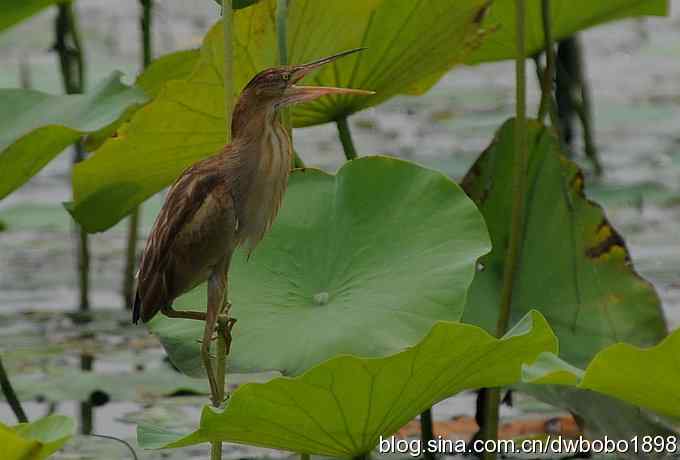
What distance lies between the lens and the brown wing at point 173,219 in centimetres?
188

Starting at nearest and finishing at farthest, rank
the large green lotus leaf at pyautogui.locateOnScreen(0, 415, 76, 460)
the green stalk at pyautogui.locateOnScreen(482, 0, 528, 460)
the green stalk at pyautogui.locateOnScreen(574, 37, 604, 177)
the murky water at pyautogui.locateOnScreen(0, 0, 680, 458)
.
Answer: the large green lotus leaf at pyautogui.locateOnScreen(0, 415, 76, 460)
the green stalk at pyautogui.locateOnScreen(482, 0, 528, 460)
the murky water at pyautogui.locateOnScreen(0, 0, 680, 458)
the green stalk at pyautogui.locateOnScreen(574, 37, 604, 177)

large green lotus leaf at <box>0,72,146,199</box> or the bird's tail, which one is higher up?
large green lotus leaf at <box>0,72,146,199</box>

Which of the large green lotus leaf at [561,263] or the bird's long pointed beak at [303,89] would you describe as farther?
the large green lotus leaf at [561,263]

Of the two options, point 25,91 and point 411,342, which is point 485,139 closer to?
point 25,91

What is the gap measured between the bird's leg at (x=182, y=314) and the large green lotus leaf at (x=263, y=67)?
0.37 metres

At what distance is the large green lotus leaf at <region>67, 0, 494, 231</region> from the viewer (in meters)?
2.16

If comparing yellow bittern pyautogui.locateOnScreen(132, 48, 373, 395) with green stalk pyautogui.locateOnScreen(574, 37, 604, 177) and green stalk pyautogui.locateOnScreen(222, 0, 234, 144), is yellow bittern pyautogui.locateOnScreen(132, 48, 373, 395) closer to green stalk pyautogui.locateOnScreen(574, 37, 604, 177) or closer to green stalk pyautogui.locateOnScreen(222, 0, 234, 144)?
green stalk pyautogui.locateOnScreen(222, 0, 234, 144)

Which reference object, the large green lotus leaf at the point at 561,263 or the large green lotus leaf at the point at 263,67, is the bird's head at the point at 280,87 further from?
the large green lotus leaf at the point at 561,263

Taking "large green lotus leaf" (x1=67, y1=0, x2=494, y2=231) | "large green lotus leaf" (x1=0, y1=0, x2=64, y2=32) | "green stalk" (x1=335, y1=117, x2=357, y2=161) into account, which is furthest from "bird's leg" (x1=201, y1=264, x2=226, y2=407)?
"large green lotus leaf" (x1=0, y1=0, x2=64, y2=32)

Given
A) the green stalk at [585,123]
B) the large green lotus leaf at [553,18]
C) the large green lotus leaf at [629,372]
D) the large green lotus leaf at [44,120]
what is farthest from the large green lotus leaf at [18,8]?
the large green lotus leaf at [629,372]

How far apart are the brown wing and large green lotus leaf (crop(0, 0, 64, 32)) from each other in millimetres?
881

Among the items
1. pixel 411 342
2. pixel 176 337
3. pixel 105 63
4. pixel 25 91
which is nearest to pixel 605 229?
pixel 411 342

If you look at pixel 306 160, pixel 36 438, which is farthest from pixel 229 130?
pixel 306 160

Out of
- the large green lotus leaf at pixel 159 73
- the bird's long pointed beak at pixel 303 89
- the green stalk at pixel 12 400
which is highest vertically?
the bird's long pointed beak at pixel 303 89
